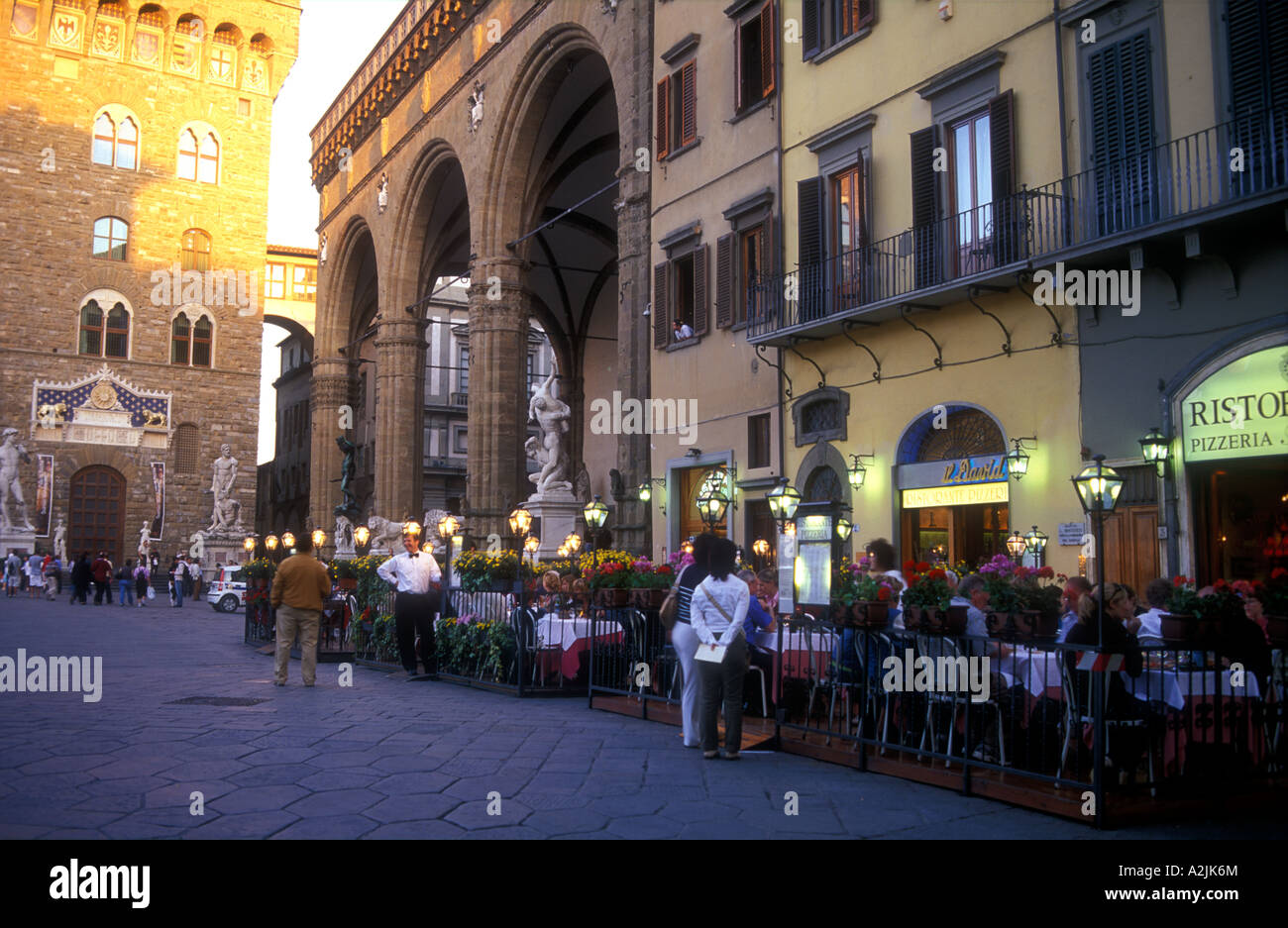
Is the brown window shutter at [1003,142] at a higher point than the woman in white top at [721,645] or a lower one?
higher

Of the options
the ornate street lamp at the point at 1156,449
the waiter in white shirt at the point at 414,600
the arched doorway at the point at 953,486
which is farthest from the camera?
the arched doorway at the point at 953,486

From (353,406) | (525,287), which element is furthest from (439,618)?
(353,406)

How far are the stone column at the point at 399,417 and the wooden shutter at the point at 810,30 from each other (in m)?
18.7

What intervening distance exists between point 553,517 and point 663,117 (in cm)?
772

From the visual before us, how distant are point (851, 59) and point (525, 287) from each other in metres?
12.1

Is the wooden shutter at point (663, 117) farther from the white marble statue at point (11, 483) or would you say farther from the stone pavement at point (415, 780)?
the white marble statue at point (11, 483)

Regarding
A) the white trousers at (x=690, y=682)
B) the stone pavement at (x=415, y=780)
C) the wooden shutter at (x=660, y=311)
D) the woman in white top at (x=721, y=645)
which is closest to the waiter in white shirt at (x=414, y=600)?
the stone pavement at (x=415, y=780)

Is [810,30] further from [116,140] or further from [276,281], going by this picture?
[276,281]

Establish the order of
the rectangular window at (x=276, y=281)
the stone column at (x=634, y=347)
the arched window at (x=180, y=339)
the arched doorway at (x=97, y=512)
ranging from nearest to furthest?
the stone column at (x=634, y=347) < the arched doorway at (x=97, y=512) < the arched window at (x=180, y=339) < the rectangular window at (x=276, y=281)

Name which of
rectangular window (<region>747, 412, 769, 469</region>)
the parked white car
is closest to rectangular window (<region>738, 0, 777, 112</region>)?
rectangular window (<region>747, 412, 769, 469</region>)

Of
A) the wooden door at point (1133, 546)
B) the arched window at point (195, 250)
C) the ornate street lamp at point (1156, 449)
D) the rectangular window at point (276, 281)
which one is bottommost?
the wooden door at point (1133, 546)

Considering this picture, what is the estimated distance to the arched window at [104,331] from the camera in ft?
126

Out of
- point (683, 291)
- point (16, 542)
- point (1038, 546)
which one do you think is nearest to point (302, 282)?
point (16, 542)

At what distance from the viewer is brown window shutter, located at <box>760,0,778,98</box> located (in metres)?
17.0
